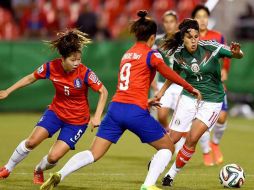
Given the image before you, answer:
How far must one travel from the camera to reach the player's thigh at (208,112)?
398 inches

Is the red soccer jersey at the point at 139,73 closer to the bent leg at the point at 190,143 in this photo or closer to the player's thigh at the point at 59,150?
the player's thigh at the point at 59,150

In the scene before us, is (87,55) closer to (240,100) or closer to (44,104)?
(44,104)

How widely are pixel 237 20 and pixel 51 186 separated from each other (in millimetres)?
14550

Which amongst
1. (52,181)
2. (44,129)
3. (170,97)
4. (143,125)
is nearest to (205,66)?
(143,125)

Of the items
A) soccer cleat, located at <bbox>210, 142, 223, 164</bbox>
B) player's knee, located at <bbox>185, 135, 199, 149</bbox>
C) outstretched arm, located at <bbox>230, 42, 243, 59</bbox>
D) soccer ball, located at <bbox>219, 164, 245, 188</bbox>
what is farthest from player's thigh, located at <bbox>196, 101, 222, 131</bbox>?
soccer cleat, located at <bbox>210, 142, 223, 164</bbox>

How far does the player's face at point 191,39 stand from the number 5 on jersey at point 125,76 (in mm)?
1333

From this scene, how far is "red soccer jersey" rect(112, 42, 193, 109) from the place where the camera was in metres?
8.92

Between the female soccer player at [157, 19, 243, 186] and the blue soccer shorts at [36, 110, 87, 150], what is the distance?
1147mm

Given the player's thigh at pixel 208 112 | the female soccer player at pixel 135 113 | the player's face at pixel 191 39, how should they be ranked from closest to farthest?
1. the female soccer player at pixel 135 113
2. the player's face at pixel 191 39
3. the player's thigh at pixel 208 112

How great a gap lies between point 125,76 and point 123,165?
3571mm

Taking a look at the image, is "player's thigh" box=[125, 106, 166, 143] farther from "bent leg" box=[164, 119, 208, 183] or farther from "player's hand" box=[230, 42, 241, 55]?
"player's hand" box=[230, 42, 241, 55]

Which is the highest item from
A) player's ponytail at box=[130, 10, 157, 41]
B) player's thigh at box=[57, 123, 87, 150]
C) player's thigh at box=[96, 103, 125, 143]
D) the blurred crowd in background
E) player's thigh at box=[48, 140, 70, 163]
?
player's ponytail at box=[130, 10, 157, 41]

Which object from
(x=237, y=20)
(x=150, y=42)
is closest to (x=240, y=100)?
(x=237, y=20)

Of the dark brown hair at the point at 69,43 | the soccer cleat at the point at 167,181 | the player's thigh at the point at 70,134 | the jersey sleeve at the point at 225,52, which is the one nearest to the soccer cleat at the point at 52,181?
the player's thigh at the point at 70,134
